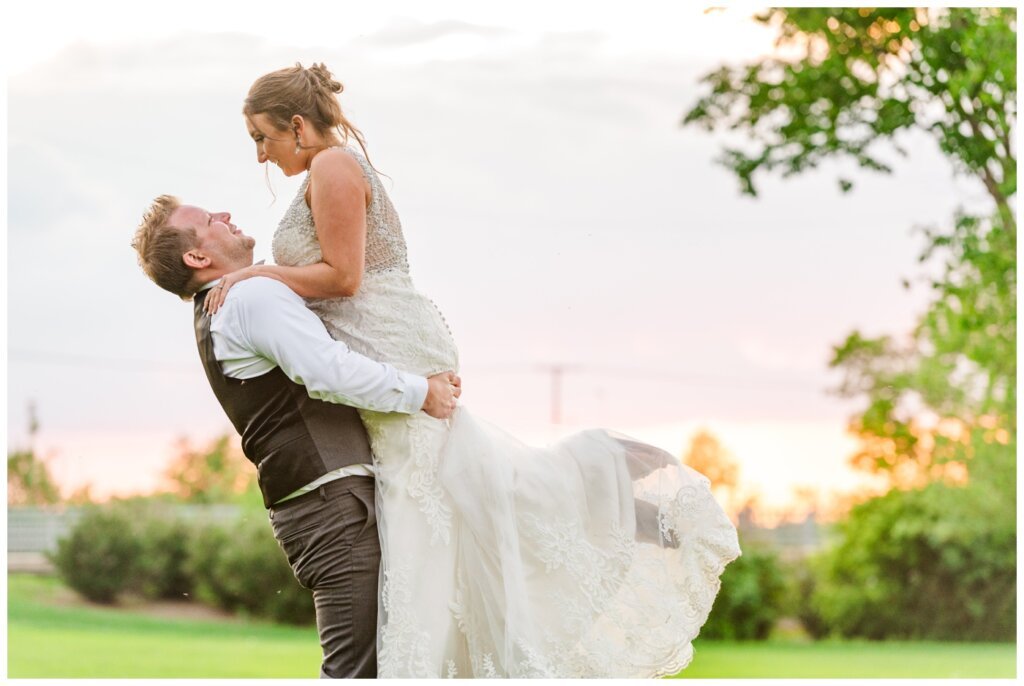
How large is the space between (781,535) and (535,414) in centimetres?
341

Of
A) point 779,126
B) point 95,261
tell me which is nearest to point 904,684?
point 779,126

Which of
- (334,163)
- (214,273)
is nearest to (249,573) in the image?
(214,273)

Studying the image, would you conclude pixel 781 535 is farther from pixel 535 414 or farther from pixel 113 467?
A: pixel 113 467

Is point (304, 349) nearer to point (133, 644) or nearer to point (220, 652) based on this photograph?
point (220, 652)

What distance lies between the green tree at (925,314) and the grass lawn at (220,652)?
0.82m

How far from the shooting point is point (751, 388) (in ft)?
52.5

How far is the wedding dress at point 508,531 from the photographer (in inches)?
104

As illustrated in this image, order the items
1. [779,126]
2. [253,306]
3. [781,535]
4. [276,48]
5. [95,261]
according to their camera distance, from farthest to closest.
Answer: [781,535]
[95,261]
[276,48]
[779,126]
[253,306]

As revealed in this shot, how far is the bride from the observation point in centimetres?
262

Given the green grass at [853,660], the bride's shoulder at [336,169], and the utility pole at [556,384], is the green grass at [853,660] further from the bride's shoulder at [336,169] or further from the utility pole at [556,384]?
the bride's shoulder at [336,169]

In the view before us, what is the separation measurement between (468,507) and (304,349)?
1.74ft

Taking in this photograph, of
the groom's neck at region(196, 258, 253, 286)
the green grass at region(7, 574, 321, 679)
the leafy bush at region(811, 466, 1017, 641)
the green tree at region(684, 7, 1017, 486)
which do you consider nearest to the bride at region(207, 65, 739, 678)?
the groom's neck at region(196, 258, 253, 286)

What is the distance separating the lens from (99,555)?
15812 millimetres

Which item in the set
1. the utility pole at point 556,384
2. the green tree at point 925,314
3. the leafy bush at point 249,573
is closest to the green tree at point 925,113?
the green tree at point 925,314
